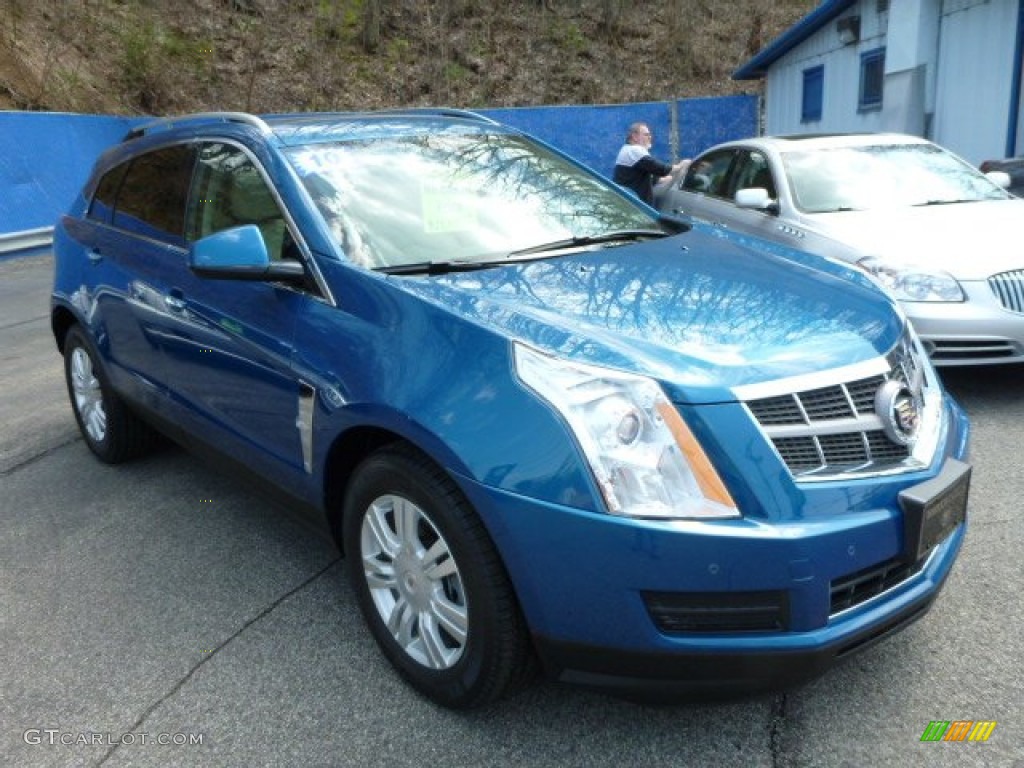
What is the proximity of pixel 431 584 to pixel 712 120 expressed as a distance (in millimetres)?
17114

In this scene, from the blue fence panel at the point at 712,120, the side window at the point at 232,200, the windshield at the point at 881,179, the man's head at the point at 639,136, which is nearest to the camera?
the side window at the point at 232,200

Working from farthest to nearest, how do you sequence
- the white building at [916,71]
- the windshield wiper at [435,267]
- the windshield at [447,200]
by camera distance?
the white building at [916,71] → the windshield at [447,200] → the windshield wiper at [435,267]

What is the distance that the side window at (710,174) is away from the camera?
779 cm

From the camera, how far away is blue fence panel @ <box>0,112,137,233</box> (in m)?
13.2

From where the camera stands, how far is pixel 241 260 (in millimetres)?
2996

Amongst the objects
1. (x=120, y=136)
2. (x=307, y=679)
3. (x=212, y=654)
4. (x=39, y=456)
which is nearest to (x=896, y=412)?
(x=307, y=679)

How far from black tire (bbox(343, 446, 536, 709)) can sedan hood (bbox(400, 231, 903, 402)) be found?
0.49m

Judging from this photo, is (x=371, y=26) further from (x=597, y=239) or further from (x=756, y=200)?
(x=597, y=239)

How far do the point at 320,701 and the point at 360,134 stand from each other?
2.10 m

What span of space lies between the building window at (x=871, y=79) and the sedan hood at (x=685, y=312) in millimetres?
13609

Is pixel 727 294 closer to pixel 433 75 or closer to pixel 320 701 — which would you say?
pixel 320 701

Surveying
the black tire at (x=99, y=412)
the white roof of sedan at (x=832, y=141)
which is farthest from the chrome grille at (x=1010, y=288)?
the black tire at (x=99, y=412)

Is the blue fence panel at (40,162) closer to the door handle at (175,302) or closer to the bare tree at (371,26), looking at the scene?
the door handle at (175,302)

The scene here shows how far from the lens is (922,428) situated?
8.55 feet
